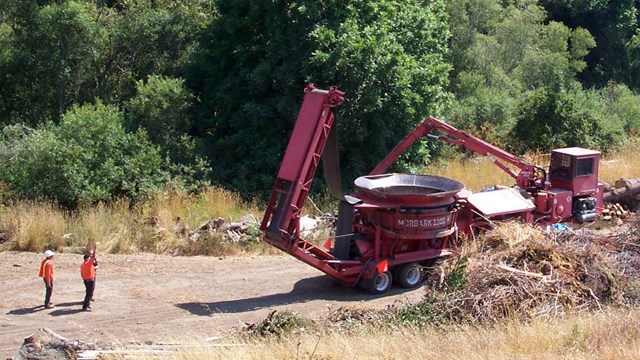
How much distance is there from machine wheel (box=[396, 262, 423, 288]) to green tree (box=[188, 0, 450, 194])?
19.1ft

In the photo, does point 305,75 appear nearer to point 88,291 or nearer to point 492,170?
point 492,170

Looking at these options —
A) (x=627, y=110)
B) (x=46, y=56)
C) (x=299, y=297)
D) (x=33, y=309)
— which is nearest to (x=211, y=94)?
(x=46, y=56)

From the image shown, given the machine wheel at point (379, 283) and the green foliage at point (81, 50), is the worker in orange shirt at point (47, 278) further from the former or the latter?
the green foliage at point (81, 50)

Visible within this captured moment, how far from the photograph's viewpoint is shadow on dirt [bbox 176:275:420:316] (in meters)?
14.2

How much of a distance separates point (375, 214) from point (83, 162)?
280 inches

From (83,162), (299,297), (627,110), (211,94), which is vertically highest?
(211,94)

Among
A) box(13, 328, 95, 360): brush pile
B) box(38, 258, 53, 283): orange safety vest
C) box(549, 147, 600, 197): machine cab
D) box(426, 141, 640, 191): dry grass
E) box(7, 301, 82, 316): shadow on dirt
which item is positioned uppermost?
box(549, 147, 600, 197): machine cab

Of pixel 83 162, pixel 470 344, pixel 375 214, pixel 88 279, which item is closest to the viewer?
pixel 470 344

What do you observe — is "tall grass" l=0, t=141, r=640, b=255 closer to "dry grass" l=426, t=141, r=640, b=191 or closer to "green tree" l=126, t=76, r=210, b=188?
"green tree" l=126, t=76, r=210, b=188

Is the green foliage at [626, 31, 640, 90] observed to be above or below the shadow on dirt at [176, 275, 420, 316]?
above

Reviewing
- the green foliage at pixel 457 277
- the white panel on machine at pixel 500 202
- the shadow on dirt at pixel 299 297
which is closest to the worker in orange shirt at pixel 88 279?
the shadow on dirt at pixel 299 297

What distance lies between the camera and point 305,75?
20.9 metres

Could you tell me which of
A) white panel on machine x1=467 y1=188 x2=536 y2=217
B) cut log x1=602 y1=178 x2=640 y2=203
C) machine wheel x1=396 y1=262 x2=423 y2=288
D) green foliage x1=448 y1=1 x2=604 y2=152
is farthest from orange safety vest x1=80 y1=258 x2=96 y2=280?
green foliage x1=448 y1=1 x2=604 y2=152

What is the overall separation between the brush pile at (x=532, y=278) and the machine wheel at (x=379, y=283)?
62.2 inches
